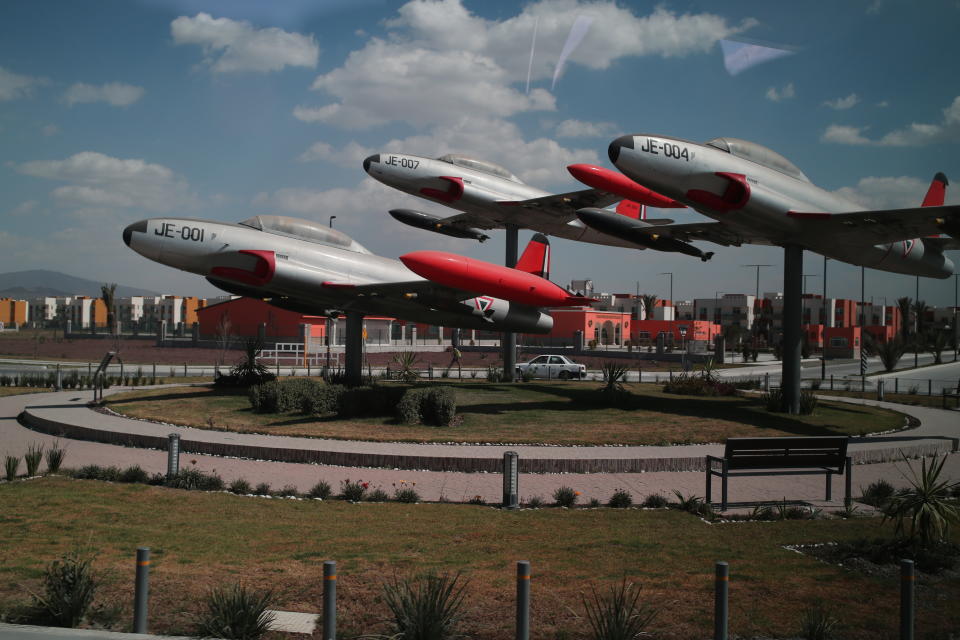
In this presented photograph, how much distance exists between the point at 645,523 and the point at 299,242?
52.4 ft

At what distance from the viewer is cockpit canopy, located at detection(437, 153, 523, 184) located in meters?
27.7

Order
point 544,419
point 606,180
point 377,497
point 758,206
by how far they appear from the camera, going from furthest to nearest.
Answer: point 606,180 → point 758,206 → point 544,419 → point 377,497

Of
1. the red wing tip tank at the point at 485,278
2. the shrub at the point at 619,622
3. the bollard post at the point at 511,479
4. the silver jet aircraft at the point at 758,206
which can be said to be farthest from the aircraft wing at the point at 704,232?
the shrub at the point at 619,622

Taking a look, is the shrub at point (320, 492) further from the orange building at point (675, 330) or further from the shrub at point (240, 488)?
the orange building at point (675, 330)

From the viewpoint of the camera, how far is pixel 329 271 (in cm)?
2242

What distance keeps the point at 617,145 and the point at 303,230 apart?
10537mm

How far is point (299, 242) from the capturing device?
22547mm

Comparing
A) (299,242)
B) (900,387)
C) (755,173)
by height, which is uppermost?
(755,173)

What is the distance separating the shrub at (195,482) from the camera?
38.9ft

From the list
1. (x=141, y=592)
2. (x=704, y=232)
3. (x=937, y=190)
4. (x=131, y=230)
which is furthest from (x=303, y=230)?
(x=937, y=190)

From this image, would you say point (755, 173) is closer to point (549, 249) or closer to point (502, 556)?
point (549, 249)

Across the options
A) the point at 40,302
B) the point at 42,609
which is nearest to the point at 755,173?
the point at 42,609

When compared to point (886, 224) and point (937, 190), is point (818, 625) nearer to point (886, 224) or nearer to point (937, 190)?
point (886, 224)

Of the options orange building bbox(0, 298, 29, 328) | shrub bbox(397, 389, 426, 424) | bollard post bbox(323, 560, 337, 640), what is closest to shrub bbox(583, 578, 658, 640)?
bollard post bbox(323, 560, 337, 640)
